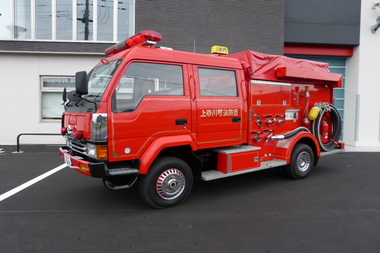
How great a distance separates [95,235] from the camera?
11.7 feet

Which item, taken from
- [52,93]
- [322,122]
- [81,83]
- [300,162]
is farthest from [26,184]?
[322,122]

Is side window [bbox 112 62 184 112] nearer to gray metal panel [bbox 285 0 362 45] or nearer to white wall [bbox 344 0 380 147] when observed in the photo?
gray metal panel [bbox 285 0 362 45]

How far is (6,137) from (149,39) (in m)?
10.1

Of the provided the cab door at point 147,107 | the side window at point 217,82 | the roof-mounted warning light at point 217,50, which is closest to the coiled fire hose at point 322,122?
→ the side window at point 217,82

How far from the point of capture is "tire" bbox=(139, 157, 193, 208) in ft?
13.9

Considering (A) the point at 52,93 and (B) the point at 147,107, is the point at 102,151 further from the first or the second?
(A) the point at 52,93

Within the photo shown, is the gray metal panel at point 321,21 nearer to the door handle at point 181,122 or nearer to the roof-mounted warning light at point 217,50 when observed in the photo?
the roof-mounted warning light at point 217,50

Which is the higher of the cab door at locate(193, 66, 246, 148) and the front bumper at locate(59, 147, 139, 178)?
the cab door at locate(193, 66, 246, 148)

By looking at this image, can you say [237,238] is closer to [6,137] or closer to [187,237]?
[187,237]

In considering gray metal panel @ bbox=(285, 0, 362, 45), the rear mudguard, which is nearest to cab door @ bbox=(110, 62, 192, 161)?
the rear mudguard

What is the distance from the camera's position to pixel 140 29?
36.7ft

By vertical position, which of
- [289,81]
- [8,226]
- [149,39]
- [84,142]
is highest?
[149,39]

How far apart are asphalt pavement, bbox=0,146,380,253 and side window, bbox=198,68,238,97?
6.37 ft

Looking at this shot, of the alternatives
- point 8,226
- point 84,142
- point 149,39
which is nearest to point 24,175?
point 8,226
